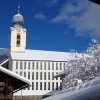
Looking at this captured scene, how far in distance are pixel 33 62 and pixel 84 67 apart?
6992cm

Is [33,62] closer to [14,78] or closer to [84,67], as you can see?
[84,67]

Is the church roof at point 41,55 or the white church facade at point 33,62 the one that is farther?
the white church facade at point 33,62

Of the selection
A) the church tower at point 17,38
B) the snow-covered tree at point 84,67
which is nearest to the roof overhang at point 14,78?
the snow-covered tree at point 84,67

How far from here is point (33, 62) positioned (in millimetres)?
120750

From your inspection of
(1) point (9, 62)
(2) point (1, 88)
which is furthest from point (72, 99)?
(1) point (9, 62)

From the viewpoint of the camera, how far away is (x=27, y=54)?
401ft

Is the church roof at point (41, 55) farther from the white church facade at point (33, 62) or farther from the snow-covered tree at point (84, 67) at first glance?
the snow-covered tree at point (84, 67)

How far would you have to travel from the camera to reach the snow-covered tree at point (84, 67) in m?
48.5

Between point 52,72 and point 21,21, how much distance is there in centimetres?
1514

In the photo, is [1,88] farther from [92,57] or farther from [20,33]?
[20,33]

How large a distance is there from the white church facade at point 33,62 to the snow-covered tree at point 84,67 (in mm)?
61286

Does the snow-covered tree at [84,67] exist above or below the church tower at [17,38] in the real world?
below

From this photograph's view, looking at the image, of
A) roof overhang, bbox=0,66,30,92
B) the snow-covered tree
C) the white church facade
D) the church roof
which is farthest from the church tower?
roof overhang, bbox=0,66,30,92

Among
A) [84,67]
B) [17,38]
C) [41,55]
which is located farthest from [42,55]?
[84,67]
